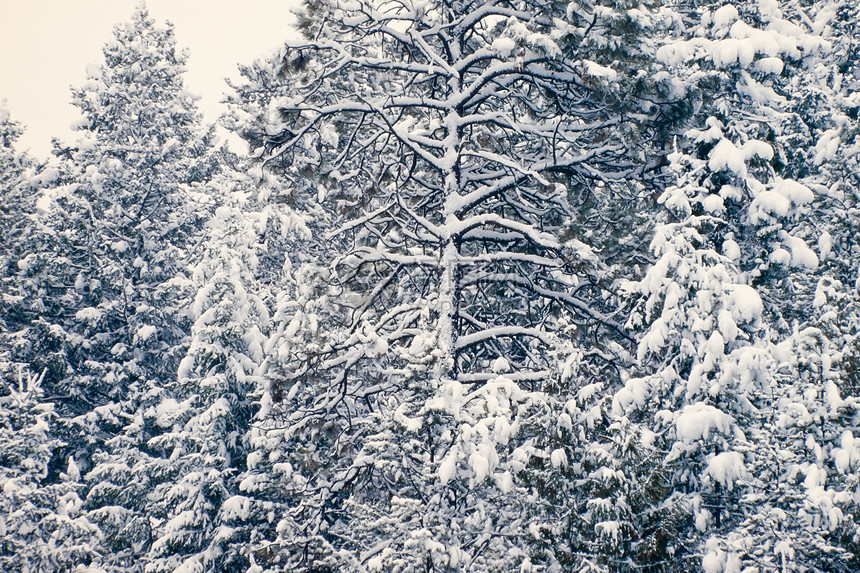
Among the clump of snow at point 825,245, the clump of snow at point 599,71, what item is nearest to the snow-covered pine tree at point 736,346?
the clump of snow at point 825,245

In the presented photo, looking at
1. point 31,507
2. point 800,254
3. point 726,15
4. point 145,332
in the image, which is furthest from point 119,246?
point 800,254

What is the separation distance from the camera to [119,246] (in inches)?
905

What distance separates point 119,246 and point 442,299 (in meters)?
17.0

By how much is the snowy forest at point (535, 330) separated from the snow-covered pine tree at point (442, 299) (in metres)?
0.06

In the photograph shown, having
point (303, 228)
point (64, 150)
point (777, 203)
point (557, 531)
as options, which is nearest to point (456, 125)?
point (777, 203)

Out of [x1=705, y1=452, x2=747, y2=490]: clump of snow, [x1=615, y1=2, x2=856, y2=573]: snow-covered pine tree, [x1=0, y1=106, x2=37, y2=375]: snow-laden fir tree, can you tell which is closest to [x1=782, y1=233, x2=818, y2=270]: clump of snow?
[x1=615, y1=2, x2=856, y2=573]: snow-covered pine tree

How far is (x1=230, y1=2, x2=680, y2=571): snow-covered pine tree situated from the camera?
26.4 ft

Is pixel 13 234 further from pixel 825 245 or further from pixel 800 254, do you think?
pixel 825 245

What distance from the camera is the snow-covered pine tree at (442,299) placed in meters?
8.05

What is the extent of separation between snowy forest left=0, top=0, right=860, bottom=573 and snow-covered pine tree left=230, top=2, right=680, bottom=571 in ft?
0.19

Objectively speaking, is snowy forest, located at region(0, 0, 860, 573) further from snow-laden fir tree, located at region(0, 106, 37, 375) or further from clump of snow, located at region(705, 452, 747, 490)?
snow-laden fir tree, located at region(0, 106, 37, 375)

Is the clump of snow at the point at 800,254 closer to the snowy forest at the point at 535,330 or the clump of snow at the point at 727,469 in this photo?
the snowy forest at the point at 535,330

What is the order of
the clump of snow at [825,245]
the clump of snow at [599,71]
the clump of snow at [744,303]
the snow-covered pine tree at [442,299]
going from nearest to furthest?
1. the snow-covered pine tree at [442,299]
2. the clump of snow at [744,303]
3. the clump of snow at [599,71]
4. the clump of snow at [825,245]

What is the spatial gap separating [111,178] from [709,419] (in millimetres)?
21944
